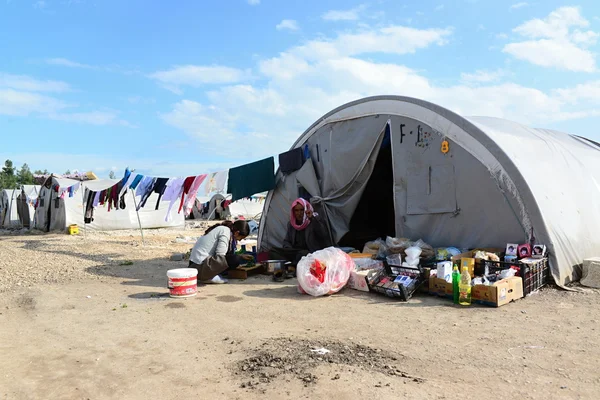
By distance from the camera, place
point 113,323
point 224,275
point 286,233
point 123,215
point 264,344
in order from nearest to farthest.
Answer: point 264,344 < point 113,323 < point 224,275 < point 286,233 < point 123,215

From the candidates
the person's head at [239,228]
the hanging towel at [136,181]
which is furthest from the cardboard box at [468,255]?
the hanging towel at [136,181]

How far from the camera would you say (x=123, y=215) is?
68.7 feet

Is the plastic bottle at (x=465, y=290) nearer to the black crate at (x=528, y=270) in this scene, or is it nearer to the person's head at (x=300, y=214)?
the black crate at (x=528, y=270)

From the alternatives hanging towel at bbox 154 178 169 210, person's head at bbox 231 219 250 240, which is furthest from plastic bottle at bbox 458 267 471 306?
hanging towel at bbox 154 178 169 210

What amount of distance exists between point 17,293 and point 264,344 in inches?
197

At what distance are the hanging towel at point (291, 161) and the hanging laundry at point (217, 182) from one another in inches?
60.9

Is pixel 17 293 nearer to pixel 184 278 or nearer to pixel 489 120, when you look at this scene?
pixel 184 278

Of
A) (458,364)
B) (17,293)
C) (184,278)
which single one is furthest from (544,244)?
(17,293)

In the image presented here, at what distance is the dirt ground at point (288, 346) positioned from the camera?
10.7ft

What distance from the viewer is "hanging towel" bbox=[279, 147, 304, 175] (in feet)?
32.9

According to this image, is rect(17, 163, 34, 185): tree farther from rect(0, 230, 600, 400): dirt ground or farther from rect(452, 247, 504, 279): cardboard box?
rect(452, 247, 504, 279): cardboard box

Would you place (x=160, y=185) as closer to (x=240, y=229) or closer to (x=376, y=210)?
(x=240, y=229)

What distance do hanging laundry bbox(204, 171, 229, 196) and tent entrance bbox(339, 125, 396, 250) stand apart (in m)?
3.29

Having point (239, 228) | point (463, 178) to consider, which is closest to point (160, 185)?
point (239, 228)
